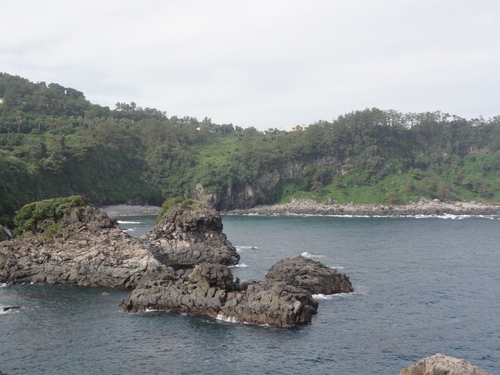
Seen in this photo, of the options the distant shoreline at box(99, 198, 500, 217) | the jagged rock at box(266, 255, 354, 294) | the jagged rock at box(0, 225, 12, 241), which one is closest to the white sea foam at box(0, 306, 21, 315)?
the jagged rock at box(0, 225, 12, 241)

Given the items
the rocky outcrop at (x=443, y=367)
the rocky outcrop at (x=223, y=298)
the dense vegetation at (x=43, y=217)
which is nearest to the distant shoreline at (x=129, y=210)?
the dense vegetation at (x=43, y=217)

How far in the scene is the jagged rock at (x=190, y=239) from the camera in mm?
56875

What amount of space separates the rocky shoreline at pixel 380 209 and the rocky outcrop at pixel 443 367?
116872 mm

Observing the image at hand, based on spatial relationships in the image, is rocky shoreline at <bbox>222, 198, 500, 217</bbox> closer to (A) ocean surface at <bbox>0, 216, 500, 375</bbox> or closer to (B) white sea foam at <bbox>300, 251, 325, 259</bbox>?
(B) white sea foam at <bbox>300, 251, 325, 259</bbox>

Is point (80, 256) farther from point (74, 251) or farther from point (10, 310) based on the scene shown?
point (10, 310)

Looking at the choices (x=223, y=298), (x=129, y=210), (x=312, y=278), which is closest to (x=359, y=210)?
(x=129, y=210)

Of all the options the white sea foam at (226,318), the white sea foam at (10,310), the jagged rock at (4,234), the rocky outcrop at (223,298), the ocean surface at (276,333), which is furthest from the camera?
the jagged rock at (4,234)

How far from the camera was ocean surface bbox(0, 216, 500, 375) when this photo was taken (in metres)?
27.5

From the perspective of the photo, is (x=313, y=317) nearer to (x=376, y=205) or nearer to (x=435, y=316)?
(x=435, y=316)

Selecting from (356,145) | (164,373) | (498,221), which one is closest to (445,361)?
(164,373)

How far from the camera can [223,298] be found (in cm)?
3672

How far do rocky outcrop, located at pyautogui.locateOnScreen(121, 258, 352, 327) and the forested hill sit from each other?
322 feet

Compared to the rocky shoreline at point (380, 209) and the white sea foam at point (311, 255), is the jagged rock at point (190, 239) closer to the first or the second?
the white sea foam at point (311, 255)

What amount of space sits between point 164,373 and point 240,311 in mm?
Answer: 9973
